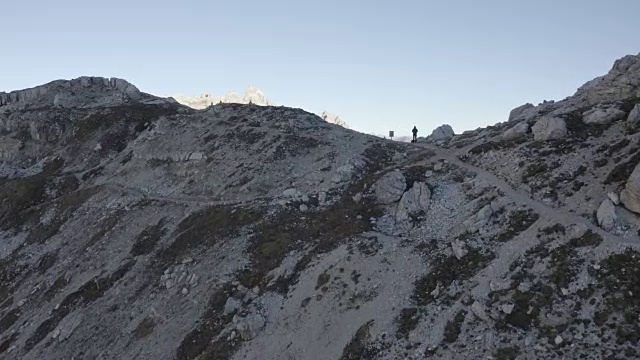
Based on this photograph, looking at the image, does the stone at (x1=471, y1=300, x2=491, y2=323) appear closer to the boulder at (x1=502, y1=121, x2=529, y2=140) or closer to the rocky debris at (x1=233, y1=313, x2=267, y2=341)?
the rocky debris at (x1=233, y1=313, x2=267, y2=341)

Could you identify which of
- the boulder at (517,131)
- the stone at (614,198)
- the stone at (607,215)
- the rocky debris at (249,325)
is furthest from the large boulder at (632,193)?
the rocky debris at (249,325)

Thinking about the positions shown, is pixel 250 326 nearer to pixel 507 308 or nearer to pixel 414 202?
pixel 507 308

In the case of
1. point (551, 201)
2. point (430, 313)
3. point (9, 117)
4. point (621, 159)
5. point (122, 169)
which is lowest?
point (430, 313)

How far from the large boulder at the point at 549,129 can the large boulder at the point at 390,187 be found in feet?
51.0

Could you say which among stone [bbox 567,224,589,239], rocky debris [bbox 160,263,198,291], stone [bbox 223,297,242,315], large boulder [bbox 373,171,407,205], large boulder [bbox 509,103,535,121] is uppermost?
large boulder [bbox 509,103,535,121]

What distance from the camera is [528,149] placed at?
2035 inches

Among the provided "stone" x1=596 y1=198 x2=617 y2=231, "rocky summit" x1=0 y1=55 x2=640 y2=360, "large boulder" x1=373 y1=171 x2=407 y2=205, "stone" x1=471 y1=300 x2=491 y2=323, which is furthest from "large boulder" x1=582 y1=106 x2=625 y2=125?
"stone" x1=471 y1=300 x2=491 y2=323

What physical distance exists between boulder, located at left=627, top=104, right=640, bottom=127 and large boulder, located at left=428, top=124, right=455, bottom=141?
3774cm

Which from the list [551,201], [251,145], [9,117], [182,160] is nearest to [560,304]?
[551,201]

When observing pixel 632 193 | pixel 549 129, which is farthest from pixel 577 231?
pixel 549 129

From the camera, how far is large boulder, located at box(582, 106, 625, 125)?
161ft

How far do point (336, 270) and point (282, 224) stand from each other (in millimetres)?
12296

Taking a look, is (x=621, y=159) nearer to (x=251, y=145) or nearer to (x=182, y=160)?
(x=251, y=145)

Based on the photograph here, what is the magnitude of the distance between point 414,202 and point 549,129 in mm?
16873
